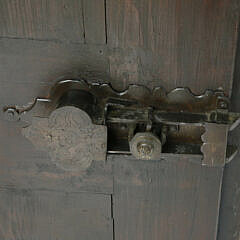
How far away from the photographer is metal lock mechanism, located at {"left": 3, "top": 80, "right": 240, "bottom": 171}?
665 millimetres

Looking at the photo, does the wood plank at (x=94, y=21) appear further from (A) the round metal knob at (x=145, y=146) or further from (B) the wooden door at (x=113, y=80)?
(A) the round metal knob at (x=145, y=146)

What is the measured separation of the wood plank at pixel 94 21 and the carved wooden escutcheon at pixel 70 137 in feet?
0.34

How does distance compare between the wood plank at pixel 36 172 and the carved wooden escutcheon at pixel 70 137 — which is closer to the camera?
the carved wooden escutcheon at pixel 70 137

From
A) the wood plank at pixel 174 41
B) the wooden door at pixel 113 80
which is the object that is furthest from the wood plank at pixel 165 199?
the wood plank at pixel 174 41

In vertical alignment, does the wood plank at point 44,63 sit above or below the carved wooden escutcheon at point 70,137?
above

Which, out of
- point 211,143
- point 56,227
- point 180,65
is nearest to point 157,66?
point 180,65

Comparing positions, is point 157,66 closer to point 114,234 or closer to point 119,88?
point 119,88

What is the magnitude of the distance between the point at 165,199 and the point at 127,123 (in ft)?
0.61

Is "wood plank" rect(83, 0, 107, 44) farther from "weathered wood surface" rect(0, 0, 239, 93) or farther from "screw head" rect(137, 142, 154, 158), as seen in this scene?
"screw head" rect(137, 142, 154, 158)

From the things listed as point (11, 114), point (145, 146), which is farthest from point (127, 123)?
point (11, 114)

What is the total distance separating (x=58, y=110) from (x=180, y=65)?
0.60ft

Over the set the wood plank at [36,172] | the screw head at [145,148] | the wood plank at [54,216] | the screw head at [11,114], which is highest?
the screw head at [11,114]

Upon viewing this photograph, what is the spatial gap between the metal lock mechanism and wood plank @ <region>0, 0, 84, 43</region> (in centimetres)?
7

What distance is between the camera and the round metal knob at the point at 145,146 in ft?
2.18
